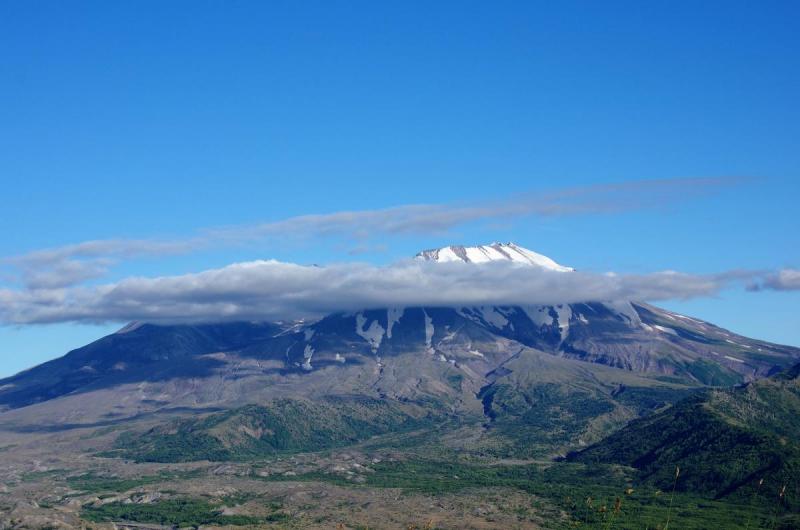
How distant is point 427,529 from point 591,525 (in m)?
176

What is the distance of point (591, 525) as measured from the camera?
199125 millimetres

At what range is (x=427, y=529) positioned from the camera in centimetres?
3509

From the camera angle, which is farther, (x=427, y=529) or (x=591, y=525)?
(x=591, y=525)

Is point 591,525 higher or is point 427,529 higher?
point 427,529
